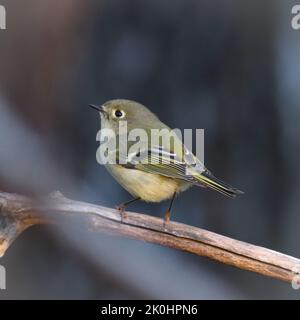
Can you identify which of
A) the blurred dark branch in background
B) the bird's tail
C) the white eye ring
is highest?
the white eye ring

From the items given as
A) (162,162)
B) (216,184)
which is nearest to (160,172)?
(162,162)

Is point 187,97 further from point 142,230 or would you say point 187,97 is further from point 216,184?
point 142,230

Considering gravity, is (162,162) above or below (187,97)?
below

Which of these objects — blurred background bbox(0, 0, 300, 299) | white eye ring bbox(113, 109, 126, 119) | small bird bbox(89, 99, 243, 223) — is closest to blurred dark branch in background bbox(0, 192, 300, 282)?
small bird bbox(89, 99, 243, 223)

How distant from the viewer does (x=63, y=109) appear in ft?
11.7

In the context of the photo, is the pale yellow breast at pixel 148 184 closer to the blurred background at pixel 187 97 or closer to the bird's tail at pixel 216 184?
the bird's tail at pixel 216 184

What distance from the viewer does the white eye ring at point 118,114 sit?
2801 millimetres

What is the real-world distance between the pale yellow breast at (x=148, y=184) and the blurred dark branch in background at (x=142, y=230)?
15 centimetres

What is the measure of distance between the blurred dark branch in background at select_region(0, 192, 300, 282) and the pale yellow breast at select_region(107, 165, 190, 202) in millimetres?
154

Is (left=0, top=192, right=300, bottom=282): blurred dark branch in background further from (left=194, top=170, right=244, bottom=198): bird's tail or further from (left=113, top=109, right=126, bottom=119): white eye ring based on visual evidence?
(left=113, top=109, right=126, bottom=119): white eye ring

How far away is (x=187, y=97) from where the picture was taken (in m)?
3.61

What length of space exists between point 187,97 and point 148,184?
3.80 ft

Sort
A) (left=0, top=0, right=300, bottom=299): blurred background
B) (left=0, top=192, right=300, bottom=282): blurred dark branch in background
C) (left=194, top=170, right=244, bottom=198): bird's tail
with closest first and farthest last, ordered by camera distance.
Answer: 1. (left=0, top=192, right=300, bottom=282): blurred dark branch in background
2. (left=194, top=170, right=244, bottom=198): bird's tail
3. (left=0, top=0, right=300, bottom=299): blurred background

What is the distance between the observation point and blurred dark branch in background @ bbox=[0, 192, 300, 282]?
231 centimetres
